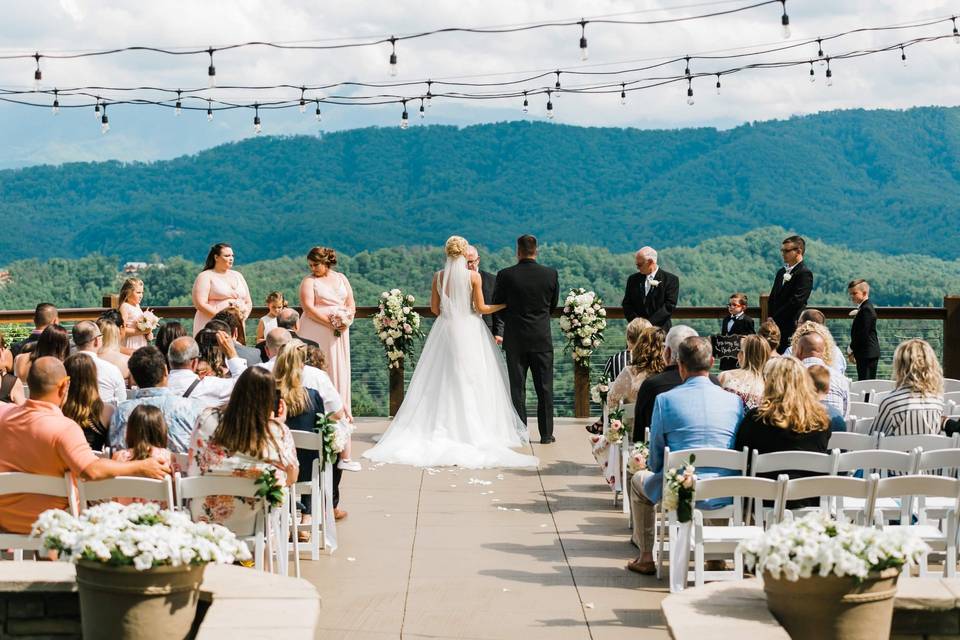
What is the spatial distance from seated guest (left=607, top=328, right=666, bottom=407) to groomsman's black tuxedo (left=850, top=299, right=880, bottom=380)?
13.1 feet

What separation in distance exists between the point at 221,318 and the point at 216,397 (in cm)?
150

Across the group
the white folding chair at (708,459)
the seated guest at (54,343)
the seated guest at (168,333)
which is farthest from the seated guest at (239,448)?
the seated guest at (168,333)

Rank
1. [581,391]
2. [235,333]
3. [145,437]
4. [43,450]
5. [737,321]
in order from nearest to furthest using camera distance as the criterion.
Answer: [43,450]
[145,437]
[235,333]
[737,321]
[581,391]

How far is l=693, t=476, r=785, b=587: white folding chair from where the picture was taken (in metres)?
5.17

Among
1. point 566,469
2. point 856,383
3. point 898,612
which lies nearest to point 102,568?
point 898,612

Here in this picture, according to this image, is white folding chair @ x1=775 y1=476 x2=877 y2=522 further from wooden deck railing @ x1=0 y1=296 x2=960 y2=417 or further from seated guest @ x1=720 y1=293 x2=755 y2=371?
wooden deck railing @ x1=0 y1=296 x2=960 y2=417

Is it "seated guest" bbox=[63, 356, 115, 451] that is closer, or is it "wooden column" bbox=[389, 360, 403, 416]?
"seated guest" bbox=[63, 356, 115, 451]

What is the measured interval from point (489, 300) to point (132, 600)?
744 cm

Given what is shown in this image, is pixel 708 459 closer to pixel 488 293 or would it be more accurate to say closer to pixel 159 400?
pixel 159 400

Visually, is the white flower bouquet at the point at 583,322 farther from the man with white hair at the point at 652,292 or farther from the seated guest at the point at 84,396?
the seated guest at the point at 84,396

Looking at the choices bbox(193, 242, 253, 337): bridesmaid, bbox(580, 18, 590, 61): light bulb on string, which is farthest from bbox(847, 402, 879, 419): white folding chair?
bbox(193, 242, 253, 337): bridesmaid

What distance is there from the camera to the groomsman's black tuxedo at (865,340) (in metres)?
11.0

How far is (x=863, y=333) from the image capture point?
36.3 ft

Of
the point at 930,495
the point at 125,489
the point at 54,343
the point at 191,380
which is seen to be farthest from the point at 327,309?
the point at 930,495
